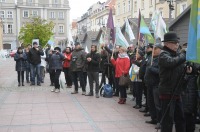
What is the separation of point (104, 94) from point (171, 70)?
6.21 metres

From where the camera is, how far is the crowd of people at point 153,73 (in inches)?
197

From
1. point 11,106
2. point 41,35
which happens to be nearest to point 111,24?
point 11,106

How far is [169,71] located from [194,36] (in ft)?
2.32

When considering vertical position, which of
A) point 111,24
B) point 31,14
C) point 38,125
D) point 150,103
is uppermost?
point 31,14

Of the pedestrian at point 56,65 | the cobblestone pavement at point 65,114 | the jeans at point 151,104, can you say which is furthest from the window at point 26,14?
the jeans at point 151,104

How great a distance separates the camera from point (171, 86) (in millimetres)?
5031

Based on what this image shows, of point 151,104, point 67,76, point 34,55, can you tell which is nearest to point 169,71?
point 151,104

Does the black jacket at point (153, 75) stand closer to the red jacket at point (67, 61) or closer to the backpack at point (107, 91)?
the backpack at point (107, 91)

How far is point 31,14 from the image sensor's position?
7944 centimetres

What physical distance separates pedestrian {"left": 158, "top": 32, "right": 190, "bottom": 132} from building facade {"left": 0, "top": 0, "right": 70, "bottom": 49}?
73381 mm

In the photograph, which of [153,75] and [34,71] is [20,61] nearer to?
[34,71]

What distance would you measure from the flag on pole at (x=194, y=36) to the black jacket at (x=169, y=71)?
267 mm

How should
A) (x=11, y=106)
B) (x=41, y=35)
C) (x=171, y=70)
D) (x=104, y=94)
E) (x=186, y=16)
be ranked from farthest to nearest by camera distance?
1. (x=41, y=35)
2. (x=186, y=16)
3. (x=104, y=94)
4. (x=11, y=106)
5. (x=171, y=70)

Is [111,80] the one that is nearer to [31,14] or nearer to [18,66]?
[18,66]
